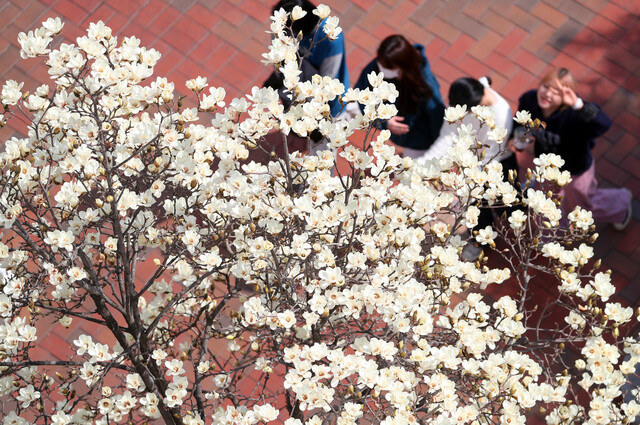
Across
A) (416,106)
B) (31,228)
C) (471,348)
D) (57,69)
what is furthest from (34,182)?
(416,106)

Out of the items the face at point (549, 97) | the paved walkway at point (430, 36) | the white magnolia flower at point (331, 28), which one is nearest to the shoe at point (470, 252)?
the face at point (549, 97)

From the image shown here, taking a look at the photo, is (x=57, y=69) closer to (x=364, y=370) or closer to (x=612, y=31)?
(x=364, y=370)

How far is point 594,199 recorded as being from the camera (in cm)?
618

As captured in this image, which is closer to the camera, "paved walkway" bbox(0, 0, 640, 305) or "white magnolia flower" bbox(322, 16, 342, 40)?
"white magnolia flower" bbox(322, 16, 342, 40)

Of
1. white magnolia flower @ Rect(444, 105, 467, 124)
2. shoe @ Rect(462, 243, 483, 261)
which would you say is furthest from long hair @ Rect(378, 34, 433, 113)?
white magnolia flower @ Rect(444, 105, 467, 124)

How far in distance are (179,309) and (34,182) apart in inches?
41.5

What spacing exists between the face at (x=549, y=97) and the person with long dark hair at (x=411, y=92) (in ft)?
2.36

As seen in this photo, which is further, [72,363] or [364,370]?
[72,363]

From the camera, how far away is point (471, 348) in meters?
3.43

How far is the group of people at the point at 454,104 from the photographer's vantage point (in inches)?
217

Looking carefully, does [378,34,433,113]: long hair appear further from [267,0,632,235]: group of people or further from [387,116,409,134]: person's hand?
[387,116,409,134]: person's hand

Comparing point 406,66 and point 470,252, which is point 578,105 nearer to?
point 406,66

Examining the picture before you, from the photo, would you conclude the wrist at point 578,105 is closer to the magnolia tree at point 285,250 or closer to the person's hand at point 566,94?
the person's hand at point 566,94

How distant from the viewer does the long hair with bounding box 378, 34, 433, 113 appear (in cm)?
553
